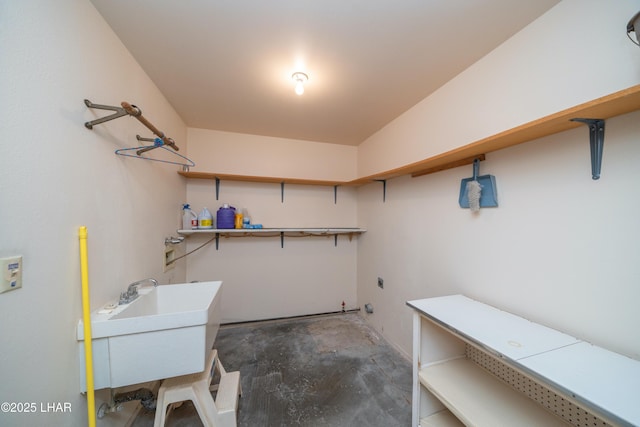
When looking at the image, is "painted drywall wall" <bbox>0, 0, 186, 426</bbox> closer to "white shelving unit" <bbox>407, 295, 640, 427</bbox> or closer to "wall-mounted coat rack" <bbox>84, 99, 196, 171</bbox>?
"wall-mounted coat rack" <bbox>84, 99, 196, 171</bbox>

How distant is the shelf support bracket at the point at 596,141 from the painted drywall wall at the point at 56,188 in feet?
6.89

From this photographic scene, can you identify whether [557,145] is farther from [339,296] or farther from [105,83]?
[339,296]

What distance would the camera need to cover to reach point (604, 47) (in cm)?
95

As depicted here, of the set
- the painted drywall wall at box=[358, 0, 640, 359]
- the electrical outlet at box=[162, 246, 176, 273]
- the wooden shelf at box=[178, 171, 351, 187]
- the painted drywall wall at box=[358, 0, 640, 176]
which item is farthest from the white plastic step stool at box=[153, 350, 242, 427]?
the painted drywall wall at box=[358, 0, 640, 176]

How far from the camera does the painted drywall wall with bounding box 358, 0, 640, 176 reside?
928mm

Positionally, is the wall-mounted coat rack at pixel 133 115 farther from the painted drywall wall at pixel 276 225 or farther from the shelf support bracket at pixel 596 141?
the shelf support bracket at pixel 596 141

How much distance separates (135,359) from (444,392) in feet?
5.07

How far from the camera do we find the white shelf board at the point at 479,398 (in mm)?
1013

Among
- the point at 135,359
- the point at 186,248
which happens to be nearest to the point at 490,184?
the point at 135,359

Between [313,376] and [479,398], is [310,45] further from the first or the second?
[313,376]

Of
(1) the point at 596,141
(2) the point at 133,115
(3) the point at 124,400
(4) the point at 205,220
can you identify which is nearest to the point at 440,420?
(1) the point at 596,141

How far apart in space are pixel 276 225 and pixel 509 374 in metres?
2.45

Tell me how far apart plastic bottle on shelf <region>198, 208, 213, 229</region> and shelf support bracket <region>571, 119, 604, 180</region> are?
2818mm

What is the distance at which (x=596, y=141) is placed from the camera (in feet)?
3.12
